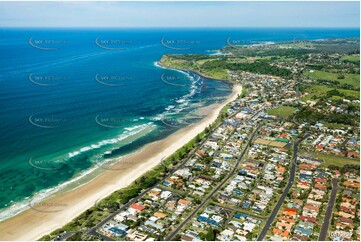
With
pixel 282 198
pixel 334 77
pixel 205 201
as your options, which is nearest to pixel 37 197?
pixel 205 201

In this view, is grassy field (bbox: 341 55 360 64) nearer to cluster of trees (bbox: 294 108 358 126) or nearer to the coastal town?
the coastal town

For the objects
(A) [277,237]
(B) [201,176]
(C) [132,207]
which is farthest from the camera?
(B) [201,176]

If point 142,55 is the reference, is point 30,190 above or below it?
below

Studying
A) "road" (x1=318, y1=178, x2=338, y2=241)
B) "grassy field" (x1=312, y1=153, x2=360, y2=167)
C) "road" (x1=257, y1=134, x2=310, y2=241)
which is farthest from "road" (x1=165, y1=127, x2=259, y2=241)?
"road" (x1=318, y1=178, x2=338, y2=241)

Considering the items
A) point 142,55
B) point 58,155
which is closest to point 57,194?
point 58,155

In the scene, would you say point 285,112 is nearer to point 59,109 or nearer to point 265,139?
point 265,139
